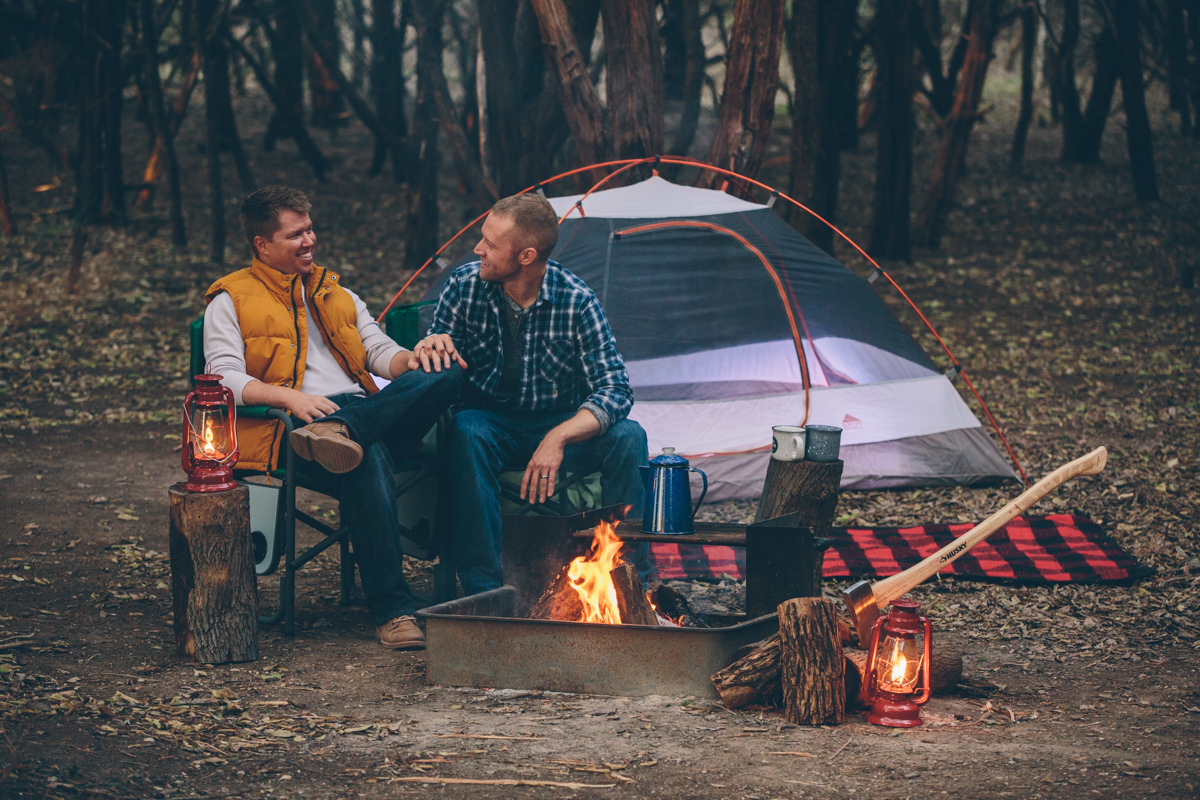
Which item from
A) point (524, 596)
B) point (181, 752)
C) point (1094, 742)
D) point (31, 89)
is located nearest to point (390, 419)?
point (524, 596)

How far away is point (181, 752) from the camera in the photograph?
2605 mm

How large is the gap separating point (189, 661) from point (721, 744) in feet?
4.92

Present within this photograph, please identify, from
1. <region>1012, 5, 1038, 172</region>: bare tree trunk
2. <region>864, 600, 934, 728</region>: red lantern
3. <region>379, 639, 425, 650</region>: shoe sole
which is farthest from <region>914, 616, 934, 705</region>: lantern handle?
<region>1012, 5, 1038, 172</region>: bare tree trunk

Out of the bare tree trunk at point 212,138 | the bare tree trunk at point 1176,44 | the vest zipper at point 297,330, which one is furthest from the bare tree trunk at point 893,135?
the vest zipper at point 297,330

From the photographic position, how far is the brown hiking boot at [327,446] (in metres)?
3.20

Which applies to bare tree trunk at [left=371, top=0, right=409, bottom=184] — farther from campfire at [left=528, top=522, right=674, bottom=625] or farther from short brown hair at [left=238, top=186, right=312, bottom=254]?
campfire at [left=528, top=522, right=674, bottom=625]

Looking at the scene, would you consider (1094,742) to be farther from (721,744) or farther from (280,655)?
(280,655)

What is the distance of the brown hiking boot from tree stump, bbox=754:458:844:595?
128 cm

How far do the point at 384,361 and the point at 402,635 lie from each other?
865 millimetres

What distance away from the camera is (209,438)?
3.21 metres

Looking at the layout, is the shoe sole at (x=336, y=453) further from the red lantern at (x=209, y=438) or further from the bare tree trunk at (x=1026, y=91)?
the bare tree trunk at (x=1026, y=91)

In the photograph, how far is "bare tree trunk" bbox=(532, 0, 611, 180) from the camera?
6.44 metres

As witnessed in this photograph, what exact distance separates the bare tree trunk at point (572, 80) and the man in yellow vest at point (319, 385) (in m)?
3.10

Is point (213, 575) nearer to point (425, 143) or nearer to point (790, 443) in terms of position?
point (790, 443)
